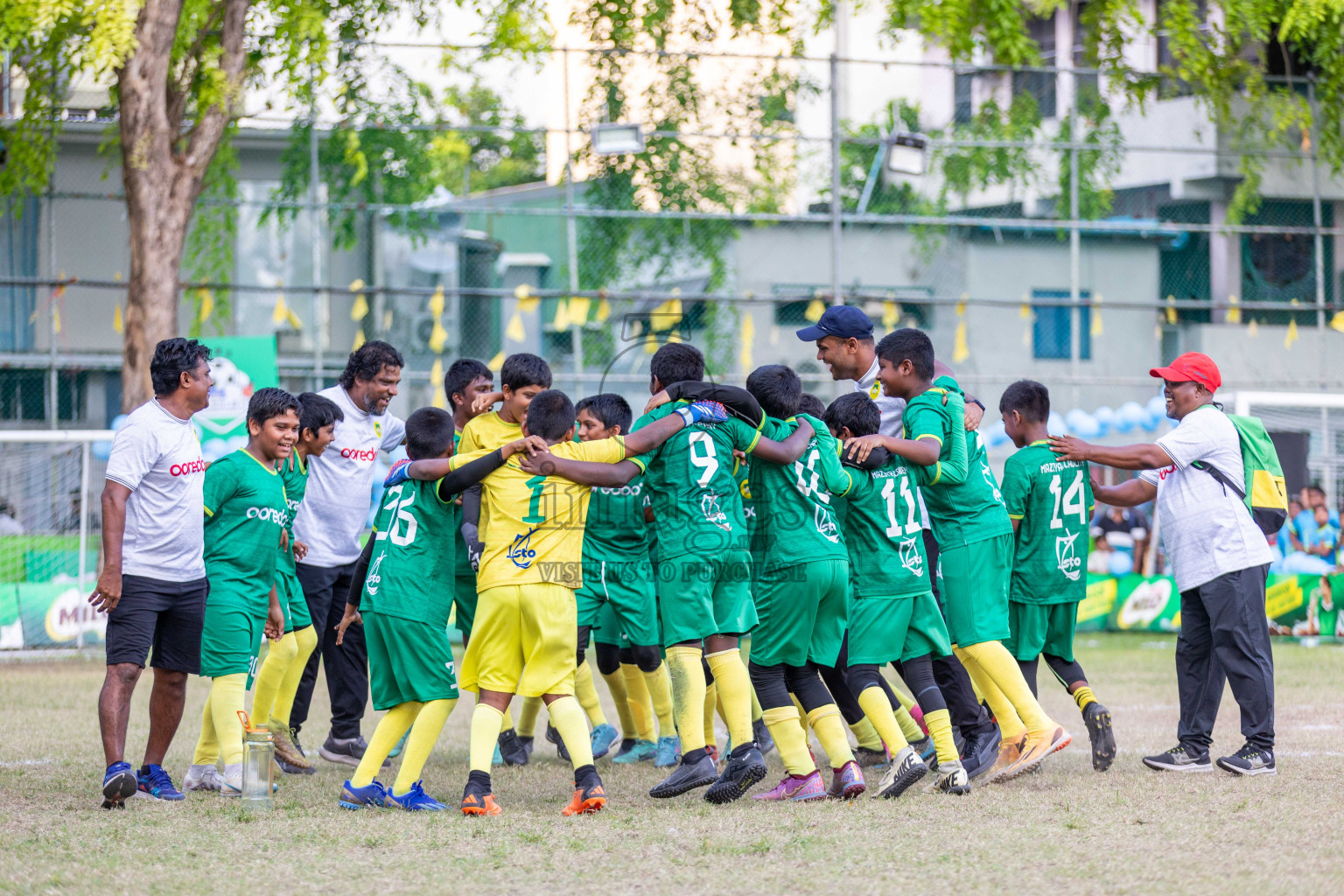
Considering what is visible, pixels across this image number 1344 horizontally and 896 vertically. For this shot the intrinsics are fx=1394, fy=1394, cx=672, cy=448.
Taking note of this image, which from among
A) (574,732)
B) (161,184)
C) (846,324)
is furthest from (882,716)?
(161,184)

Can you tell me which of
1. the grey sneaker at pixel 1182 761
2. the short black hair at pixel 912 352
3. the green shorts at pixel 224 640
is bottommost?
the grey sneaker at pixel 1182 761

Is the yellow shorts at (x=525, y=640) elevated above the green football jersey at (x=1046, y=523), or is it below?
below

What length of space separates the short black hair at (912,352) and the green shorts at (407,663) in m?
2.39

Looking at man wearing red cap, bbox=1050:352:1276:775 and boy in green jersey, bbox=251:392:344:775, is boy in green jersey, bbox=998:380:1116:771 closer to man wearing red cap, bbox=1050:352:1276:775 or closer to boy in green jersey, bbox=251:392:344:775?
man wearing red cap, bbox=1050:352:1276:775

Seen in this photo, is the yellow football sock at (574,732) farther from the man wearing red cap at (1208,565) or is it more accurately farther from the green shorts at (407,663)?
the man wearing red cap at (1208,565)

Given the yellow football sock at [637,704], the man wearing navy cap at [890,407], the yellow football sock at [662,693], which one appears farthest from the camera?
the yellow football sock at [637,704]

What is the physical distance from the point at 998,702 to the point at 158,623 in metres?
3.72

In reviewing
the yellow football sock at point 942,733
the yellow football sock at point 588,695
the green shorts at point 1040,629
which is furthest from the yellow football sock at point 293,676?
the green shorts at point 1040,629

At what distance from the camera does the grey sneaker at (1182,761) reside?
6508 mm

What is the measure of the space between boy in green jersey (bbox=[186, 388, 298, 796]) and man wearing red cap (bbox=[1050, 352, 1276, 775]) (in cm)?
355

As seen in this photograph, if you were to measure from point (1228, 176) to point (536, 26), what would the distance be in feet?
37.7

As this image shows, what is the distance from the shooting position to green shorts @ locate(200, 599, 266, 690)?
604cm

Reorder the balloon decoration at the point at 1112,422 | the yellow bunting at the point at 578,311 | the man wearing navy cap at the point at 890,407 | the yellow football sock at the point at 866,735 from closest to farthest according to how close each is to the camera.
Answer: the man wearing navy cap at the point at 890,407 → the yellow football sock at the point at 866,735 → the balloon decoration at the point at 1112,422 → the yellow bunting at the point at 578,311

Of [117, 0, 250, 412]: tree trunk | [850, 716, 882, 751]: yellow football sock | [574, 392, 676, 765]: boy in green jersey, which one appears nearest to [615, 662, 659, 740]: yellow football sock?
[574, 392, 676, 765]: boy in green jersey
